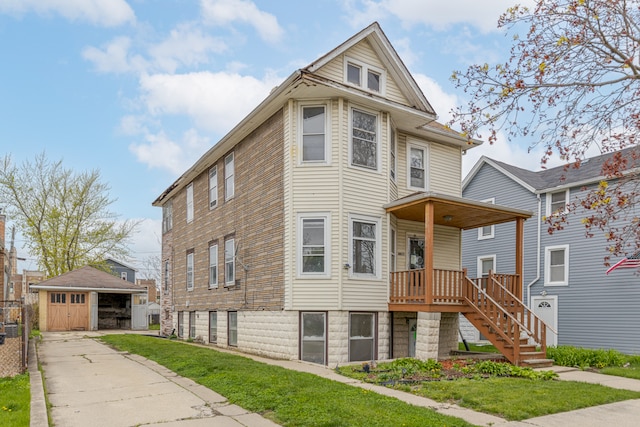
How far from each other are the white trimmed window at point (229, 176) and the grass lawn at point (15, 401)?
8375mm

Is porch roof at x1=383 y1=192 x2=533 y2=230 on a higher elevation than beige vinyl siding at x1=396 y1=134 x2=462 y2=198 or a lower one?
lower

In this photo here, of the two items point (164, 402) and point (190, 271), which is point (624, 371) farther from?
point (190, 271)

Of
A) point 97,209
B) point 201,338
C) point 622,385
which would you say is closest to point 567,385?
point 622,385

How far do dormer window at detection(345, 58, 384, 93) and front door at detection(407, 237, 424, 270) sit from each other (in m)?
4.46

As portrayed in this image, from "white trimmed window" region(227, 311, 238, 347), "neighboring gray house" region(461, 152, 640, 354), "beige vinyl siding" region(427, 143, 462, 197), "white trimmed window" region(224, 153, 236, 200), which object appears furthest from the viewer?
"neighboring gray house" region(461, 152, 640, 354)

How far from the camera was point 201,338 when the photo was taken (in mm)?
18984

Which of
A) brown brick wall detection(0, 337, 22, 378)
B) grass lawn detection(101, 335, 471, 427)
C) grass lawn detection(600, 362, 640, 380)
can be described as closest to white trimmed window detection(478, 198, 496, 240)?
grass lawn detection(600, 362, 640, 380)

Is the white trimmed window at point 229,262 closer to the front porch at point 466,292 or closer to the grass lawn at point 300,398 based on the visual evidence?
the grass lawn at point 300,398

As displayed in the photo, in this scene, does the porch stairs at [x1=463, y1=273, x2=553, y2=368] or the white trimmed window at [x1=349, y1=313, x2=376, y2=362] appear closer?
the porch stairs at [x1=463, y1=273, x2=553, y2=368]

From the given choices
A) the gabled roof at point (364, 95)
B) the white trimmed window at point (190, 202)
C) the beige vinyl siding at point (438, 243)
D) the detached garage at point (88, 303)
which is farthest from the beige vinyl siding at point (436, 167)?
the detached garage at point (88, 303)

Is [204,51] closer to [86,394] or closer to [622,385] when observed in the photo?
[86,394]

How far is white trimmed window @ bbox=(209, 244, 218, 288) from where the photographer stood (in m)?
17.9

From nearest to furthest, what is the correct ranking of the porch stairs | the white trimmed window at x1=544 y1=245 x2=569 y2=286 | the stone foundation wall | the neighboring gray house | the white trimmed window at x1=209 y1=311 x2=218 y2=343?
1. the porch stairs
2. the stone foundation wall
3. the neighboring gray house
4. the white trimmed window at x1=209 y1=311 x2=218 y2=343
5. the white trimmed window at x1=544 y1=245 x2=569 y2=286

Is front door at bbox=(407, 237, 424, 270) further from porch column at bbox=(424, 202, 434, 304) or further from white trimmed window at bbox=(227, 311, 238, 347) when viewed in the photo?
white trimmed window at bbox=(227, 311, 238, 347)
